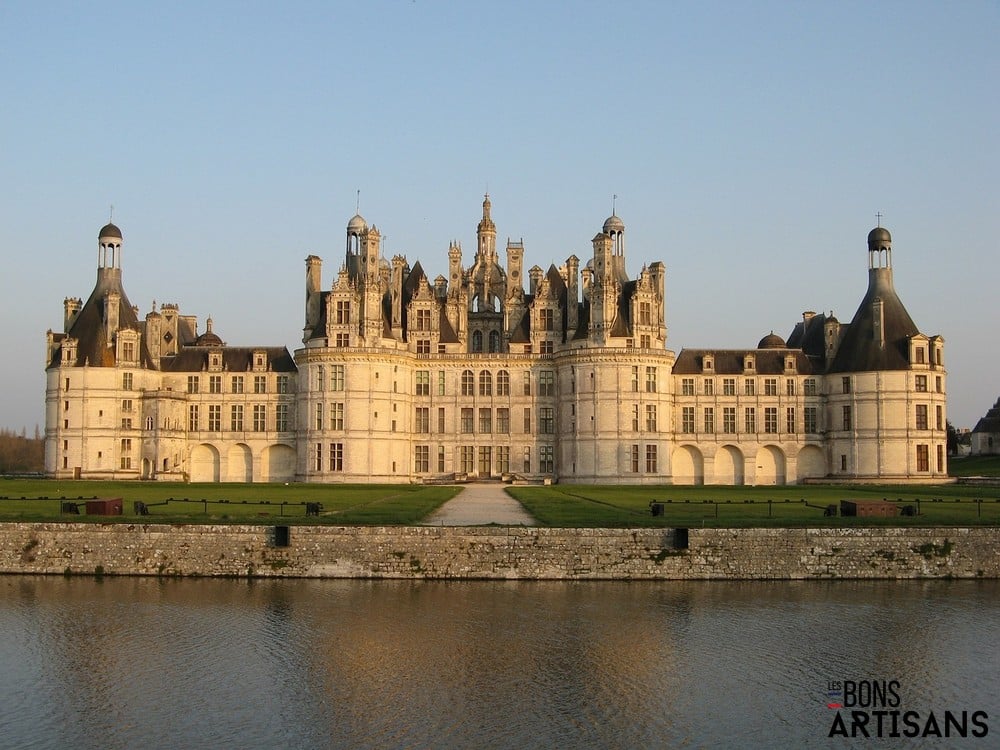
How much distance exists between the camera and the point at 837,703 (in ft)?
84.2

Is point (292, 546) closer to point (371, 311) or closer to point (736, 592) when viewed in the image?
point (736, 592)

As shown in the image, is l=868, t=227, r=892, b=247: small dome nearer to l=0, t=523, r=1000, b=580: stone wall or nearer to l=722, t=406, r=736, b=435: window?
l=722, t=406, r=736, b=435: window

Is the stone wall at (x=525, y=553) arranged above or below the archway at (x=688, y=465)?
below

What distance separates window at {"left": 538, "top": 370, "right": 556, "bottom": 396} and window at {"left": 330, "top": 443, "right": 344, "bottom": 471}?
615 inches

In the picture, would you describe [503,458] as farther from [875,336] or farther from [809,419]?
[875,336]

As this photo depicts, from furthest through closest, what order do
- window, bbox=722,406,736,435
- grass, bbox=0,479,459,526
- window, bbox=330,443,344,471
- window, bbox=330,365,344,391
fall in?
window, bbox=722,406,736,435
window, bbox=330,365,344,391
window, bbox=330,443,344,471
grass, bbox=0,479,459,526

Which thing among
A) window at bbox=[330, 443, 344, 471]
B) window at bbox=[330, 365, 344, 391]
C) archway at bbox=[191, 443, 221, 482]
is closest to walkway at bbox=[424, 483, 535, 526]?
window at bbox=[330, 443, 344, 471]

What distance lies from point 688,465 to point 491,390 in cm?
1623

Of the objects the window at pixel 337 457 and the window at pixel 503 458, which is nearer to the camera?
the window at pixel 337 457

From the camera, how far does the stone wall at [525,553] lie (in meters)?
40.8

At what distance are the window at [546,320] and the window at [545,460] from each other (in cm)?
906

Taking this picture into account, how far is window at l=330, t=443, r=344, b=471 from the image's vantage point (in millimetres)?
84875

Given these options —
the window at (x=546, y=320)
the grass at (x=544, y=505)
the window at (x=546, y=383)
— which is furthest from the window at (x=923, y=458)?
the window at (x=546, y=320)

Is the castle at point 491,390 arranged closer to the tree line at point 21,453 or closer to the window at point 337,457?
the window at point 337,457
